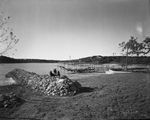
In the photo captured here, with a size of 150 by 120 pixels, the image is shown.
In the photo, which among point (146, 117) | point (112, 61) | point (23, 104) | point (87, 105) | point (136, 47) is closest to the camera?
point (146, 117)

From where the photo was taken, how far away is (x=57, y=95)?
9.42 m

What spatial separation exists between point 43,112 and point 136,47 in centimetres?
2106

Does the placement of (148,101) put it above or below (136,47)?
below

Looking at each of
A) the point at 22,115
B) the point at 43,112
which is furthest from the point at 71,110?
the point at 22,115

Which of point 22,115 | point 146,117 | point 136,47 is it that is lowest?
point 22,115

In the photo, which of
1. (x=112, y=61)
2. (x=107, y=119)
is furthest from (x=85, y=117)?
(x=112, y=61)

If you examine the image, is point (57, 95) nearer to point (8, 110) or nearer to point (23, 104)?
point (23, 104)

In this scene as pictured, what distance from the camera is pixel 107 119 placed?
5.05 m

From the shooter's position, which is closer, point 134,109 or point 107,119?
point 107,119

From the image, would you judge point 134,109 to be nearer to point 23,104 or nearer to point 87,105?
point 87,105

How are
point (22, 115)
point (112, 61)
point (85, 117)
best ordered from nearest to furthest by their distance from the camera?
point (85, 117) → point (22, 115) → point (112, 61)

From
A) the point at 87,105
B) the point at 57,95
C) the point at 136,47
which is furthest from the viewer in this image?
the point at 136,47

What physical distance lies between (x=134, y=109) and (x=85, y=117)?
2442mm

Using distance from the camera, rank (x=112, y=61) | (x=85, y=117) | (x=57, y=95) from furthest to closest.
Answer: (x=112, y=61) < (x=57, y=95) < (x=85, y=117)
